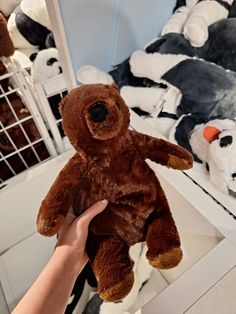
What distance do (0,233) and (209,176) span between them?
27.2 inches

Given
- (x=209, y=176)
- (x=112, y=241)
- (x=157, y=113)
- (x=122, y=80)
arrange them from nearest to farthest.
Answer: (x=112, y=241), (x=209, y=176), (x=157, y=113), (x=122, y=80)

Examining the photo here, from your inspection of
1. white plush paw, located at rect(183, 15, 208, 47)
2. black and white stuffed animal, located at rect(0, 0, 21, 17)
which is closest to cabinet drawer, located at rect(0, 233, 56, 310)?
white plush paw, located at rect(183, 15, 208, 47)

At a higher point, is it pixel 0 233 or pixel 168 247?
pixel 168 247

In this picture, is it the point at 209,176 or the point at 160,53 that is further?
the point at 160,53

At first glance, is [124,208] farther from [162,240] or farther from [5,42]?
[5,42]

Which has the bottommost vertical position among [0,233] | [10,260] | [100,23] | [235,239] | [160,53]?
[10,260]

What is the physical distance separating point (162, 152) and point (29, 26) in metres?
0.88

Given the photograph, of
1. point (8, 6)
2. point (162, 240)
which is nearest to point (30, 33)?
point (8, 6)

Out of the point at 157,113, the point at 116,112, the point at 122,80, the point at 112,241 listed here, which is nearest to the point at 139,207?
the point at 112,241

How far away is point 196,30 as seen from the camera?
3.30 ft

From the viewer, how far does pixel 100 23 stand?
0.98 m

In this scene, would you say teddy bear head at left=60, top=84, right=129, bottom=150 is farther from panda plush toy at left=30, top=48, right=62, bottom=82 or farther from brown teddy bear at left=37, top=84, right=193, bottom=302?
panda plush toy at left=30, top=48, right=62, bottom=82

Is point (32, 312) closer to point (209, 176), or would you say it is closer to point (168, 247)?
point (168, 247)

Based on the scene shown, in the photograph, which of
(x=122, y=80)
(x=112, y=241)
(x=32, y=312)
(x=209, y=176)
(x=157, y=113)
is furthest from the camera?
(x=122, y=80)
